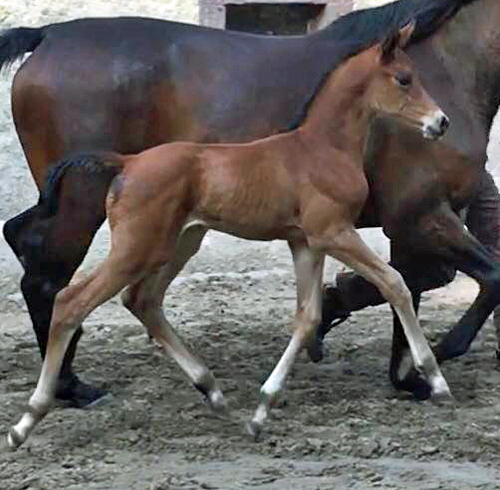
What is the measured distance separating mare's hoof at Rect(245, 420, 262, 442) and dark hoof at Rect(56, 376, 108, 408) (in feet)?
3.09

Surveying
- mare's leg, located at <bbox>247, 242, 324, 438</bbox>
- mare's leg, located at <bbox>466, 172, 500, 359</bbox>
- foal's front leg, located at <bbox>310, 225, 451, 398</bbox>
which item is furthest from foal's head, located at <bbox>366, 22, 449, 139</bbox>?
mare's leg, located at <bbox>466, 172, 500, 359</bbox>


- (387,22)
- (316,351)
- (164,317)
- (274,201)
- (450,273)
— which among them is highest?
(387,22)

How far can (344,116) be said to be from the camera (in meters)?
6.04

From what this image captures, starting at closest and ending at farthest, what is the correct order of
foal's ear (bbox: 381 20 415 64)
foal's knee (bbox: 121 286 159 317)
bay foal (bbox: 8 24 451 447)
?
bay foal (bbox: 8 24 451 447) → foal's ear (bbox: 381 20 415 64) → foal's knee (bbox: 121 286 159 317)

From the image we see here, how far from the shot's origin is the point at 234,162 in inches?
232

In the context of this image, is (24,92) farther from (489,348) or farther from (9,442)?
(489,348)

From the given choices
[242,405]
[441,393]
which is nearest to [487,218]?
[441,393]

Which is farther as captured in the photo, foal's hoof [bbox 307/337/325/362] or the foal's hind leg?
foal's hoof [bbox 307/337/325/362]

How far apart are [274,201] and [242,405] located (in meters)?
0.98

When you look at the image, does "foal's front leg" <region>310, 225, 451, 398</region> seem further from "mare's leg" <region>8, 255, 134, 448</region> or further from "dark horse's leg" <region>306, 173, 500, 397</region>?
"mare's leg" <region>8, 255, 134, 448</region>

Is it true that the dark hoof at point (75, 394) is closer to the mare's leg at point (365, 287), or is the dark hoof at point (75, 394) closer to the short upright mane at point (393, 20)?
the mare's leg at point (365, 287)

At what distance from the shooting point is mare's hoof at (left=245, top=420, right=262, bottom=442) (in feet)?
19.0

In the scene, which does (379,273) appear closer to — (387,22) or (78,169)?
(78,169)

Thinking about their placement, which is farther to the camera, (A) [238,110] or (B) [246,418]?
(A) [238,110]
